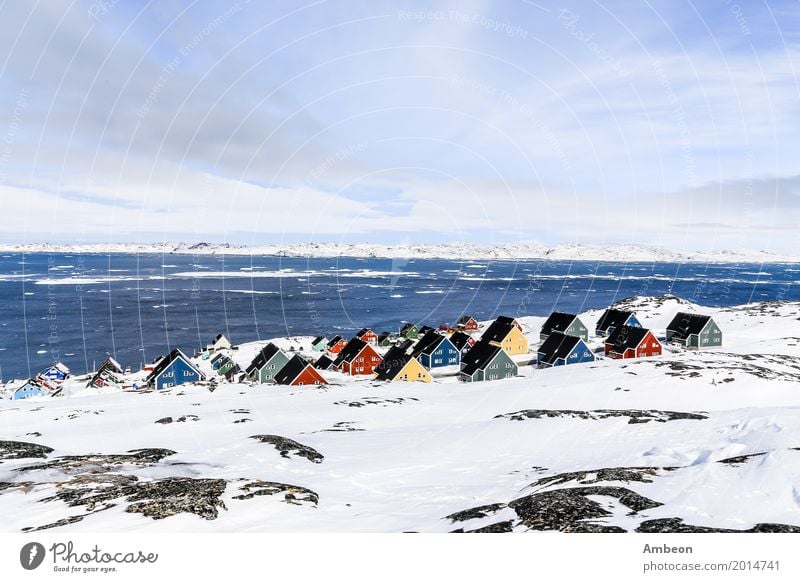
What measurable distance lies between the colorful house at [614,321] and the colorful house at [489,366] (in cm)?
3987

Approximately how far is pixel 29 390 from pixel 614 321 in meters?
113

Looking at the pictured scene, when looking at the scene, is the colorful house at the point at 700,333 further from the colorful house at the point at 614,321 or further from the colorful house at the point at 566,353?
the colorful house at the point at 566,353

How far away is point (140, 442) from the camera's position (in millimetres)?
26062

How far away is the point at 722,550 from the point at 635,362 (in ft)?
175

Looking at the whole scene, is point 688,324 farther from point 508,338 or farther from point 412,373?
point 412,373

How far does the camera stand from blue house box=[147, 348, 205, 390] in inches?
2534

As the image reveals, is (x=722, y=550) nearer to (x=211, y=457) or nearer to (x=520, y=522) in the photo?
(x=520, y=522)

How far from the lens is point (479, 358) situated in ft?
201

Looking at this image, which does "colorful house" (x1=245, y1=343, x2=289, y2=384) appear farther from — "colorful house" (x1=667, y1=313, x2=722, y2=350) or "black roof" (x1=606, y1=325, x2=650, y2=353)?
"colorful house" (x1=667, y1=313, x2=722, y2=350)

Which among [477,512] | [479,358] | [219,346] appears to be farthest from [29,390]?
[477,512]

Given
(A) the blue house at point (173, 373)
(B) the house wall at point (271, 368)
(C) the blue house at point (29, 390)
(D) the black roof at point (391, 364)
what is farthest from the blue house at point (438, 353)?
(C) the blue house at point (29, 390)

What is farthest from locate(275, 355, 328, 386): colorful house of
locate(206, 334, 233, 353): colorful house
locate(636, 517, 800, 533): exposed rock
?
locate(636, 517, 800, 533): exposed rock

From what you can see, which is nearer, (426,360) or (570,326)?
(426,360)

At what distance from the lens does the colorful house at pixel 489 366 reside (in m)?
59.4
